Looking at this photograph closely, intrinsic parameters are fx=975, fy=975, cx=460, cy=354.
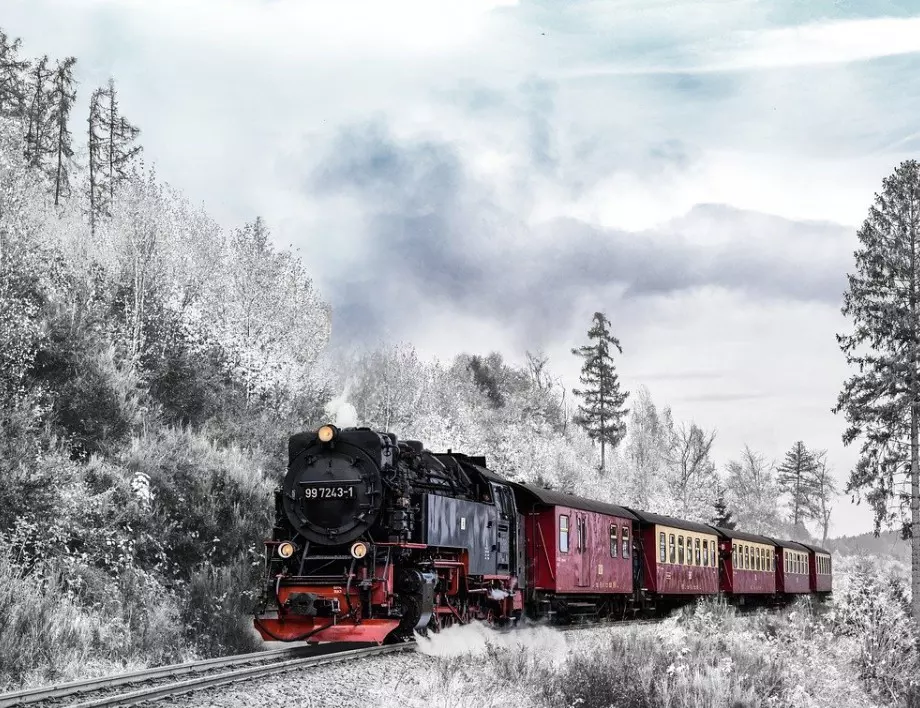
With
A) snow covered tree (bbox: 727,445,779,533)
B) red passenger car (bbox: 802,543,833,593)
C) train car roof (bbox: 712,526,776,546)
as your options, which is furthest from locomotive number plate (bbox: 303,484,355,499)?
snow covered tree (bbox: 727,445,779,533)

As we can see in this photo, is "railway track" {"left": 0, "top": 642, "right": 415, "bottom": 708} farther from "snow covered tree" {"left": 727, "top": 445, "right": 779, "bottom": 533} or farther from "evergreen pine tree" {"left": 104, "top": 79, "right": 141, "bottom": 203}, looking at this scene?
"snow covered tree" {"left": 727, "top": 445, "right": 779, "bottom": 533}

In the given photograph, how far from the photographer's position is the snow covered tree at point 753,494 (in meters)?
91.8

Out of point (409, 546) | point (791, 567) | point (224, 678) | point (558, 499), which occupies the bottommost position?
point (791, 567)

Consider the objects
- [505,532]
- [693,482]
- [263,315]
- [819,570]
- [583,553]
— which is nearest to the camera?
[505,532]

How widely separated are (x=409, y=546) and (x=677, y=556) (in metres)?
13.7

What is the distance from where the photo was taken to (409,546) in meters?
14.7

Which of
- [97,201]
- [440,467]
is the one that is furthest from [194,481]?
[97,201]

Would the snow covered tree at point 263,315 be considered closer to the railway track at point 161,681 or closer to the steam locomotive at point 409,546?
the steam locomotive at point 409,546

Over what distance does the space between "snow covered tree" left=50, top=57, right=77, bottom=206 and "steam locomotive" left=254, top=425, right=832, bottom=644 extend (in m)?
39.7

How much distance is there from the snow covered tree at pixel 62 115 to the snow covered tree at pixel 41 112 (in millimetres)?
251

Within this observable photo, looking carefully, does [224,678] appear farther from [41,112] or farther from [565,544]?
[41,112]

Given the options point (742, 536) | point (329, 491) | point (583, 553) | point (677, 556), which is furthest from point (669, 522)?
point (329, 491)

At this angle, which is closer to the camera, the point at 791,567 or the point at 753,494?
the point at 791,567

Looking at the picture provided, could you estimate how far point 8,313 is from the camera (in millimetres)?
18484
